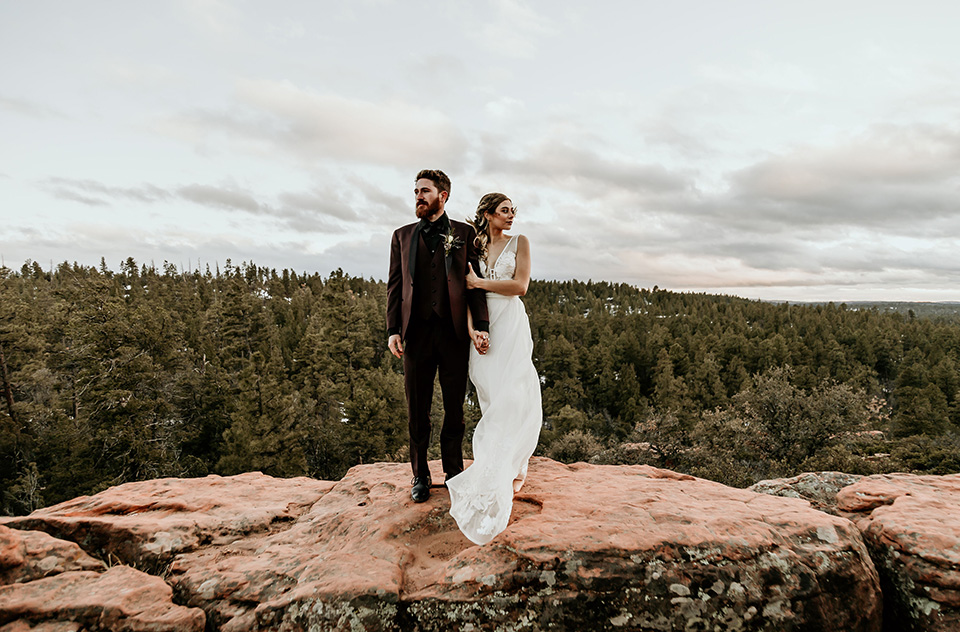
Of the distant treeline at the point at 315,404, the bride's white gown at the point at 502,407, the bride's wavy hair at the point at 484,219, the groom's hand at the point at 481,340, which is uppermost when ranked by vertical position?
the bride's wavy hair at the point at 484,219

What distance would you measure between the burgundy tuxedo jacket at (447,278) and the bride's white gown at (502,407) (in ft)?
0.73

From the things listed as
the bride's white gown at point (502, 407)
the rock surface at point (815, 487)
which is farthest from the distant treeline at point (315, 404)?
the bride's white gown at point (502, 407)

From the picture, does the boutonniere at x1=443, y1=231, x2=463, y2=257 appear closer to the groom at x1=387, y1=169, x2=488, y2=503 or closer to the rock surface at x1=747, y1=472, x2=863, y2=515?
the groom at x1=387, y1=169, x2=488, y2=503

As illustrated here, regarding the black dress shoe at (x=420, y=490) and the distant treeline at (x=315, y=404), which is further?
the distant treeline at (x=315, y=404)

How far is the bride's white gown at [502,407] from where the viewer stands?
11.9 feet

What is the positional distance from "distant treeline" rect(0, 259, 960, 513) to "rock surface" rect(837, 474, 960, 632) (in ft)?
39.4

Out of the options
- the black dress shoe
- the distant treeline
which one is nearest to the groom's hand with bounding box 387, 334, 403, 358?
the black dress shoe

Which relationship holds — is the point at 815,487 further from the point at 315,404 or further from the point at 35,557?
the point at 315,404

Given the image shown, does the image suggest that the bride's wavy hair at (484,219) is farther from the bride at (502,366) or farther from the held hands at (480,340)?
the held hands at (480,340)

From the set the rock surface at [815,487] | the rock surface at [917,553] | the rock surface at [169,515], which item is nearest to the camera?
the rock surface at [917,553]

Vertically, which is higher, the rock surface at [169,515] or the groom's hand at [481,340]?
the groom's hand at [481,340]

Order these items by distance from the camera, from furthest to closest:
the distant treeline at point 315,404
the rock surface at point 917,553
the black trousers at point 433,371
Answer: the distant treeline at point 315,404, the black trousers at point 433,371, the rock surface at point 917,553

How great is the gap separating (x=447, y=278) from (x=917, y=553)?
402cm

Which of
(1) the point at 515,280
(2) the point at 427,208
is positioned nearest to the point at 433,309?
(1) the point at 515,280
